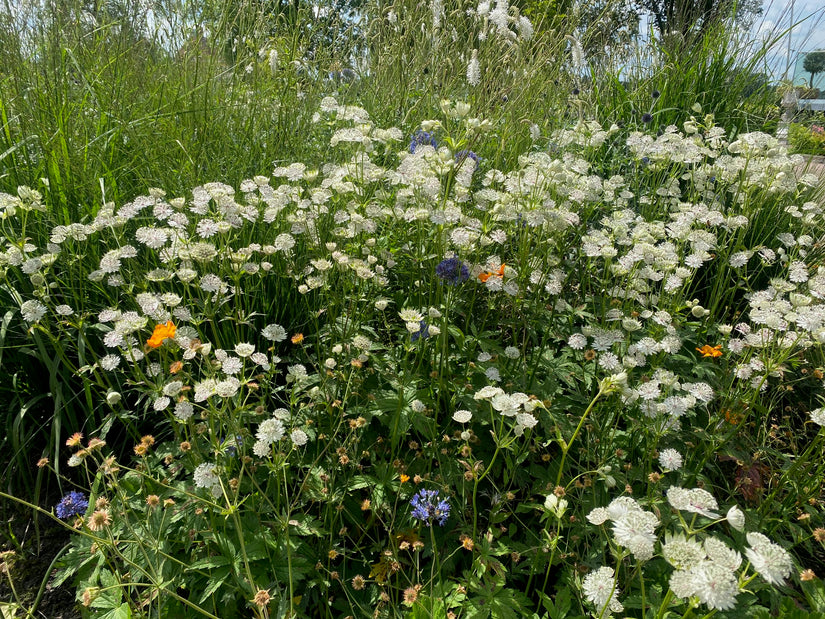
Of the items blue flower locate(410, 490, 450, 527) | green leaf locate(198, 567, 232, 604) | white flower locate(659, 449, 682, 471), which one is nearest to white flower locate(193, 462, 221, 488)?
green leaf locate(198, 567, 232, 604)

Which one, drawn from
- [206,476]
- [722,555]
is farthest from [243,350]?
[722,555]

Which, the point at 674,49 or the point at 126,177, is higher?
the point at 674,49

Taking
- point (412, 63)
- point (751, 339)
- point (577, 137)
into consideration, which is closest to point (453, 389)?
point (751, 339)

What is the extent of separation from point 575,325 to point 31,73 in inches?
119

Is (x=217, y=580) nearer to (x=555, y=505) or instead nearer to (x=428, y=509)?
(x=428, y=509)

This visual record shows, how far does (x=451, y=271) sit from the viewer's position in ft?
6.17

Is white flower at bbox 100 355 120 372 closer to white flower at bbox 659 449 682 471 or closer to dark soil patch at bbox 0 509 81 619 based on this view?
dark soil patch at bbox 0 509 81 619

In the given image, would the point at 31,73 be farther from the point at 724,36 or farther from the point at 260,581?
the point at 724,36

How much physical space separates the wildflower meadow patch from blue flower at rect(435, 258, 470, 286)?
1cm

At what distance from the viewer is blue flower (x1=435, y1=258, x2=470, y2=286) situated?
1881mm

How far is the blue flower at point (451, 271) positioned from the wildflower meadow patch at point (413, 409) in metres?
0.01

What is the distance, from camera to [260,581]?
146 centimetres

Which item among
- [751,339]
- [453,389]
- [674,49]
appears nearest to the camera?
[751,339]

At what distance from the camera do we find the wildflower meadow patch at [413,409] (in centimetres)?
146
